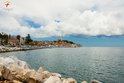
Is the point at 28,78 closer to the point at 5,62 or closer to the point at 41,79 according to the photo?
the point at 41,79

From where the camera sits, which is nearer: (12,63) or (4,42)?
(12,63)

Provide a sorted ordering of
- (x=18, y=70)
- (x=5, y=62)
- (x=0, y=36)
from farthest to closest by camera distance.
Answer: (x=0, y=36) < (x=5, y=62) < (x=18, y=70)

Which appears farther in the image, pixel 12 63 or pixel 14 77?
pixel 12 63

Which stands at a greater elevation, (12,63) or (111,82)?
(12,63)

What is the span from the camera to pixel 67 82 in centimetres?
2003

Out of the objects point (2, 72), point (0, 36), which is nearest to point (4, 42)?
point (0, 36)

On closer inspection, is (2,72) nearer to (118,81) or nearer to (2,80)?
(2,80)

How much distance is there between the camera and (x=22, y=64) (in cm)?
3008

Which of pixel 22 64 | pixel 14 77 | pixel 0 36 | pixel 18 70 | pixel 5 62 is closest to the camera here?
pixel 14 77

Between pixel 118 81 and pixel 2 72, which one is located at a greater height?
pixel 2 72

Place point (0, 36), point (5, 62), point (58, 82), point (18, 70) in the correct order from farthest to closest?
point (0, 36), point (5, 62), point (18, 70), point (58, 82)

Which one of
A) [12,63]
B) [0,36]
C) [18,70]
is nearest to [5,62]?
[12,63]

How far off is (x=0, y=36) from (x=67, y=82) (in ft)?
524

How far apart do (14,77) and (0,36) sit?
521 ft
